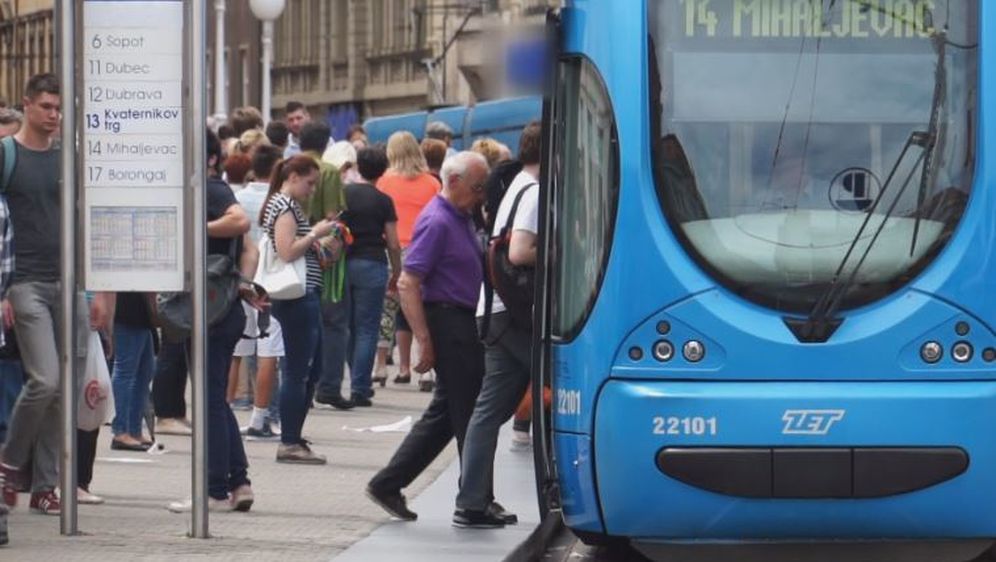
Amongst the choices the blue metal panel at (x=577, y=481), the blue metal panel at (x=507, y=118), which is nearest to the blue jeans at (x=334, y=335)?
the blue metal panel at (x=577, y=481)

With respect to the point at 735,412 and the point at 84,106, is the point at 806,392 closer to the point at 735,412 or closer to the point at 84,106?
the point at 735,412

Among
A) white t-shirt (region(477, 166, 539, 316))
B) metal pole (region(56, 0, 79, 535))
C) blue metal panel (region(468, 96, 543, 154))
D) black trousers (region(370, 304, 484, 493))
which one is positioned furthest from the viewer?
blue metal panel (region(468, 96, 543, 154))

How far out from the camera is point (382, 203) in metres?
21.0

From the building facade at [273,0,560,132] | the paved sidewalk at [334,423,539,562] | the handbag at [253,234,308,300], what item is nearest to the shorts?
the handbag at [253,234,308,300]

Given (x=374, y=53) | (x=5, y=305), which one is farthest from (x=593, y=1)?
(x=374, y=53)

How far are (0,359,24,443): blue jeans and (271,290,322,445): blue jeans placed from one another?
1.59 metres

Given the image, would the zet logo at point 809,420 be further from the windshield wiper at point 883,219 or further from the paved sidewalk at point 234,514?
the paved sidewalk at point 234,514

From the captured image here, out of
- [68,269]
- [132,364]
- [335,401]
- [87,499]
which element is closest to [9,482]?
[87,499]

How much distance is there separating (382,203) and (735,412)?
10293 millimetres

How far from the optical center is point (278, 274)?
16344 mm

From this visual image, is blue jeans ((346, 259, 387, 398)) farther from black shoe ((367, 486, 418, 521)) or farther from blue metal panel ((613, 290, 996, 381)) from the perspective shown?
blue metal panel ((613, 290, 996, 381))

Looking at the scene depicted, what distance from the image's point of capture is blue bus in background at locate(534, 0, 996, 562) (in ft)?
35.8

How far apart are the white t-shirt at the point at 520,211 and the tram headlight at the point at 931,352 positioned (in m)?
2.35

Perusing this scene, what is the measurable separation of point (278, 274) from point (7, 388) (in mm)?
2183
